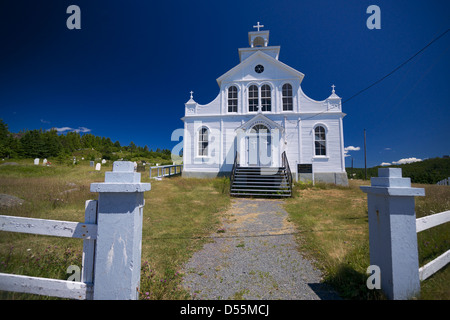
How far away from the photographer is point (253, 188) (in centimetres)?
1173

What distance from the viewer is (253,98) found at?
16.3 m

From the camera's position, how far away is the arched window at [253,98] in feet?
53.2

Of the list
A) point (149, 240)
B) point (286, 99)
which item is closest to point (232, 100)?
point (286, 99)

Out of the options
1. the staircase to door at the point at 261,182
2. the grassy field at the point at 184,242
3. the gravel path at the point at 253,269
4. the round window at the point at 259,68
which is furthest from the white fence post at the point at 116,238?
the round window at the point at 259,68

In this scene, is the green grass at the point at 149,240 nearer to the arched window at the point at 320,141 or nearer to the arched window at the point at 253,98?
the arched window at the point at 253,98

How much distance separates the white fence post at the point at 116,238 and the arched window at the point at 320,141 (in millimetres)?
15902

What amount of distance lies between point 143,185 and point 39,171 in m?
24.7

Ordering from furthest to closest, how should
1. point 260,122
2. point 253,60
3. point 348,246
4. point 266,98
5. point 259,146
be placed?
point 253,60 < point 266,98 < point 259,146 < point 260,122 < point 348,246

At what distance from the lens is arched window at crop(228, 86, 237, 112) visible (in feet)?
54.0

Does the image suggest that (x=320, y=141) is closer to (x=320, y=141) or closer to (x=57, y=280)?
(x=320, y=141)

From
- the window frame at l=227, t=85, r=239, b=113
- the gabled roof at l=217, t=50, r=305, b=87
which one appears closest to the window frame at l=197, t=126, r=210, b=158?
the window frame at l=227, t=85, r=239, b=113

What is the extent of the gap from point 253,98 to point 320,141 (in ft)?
22.2
